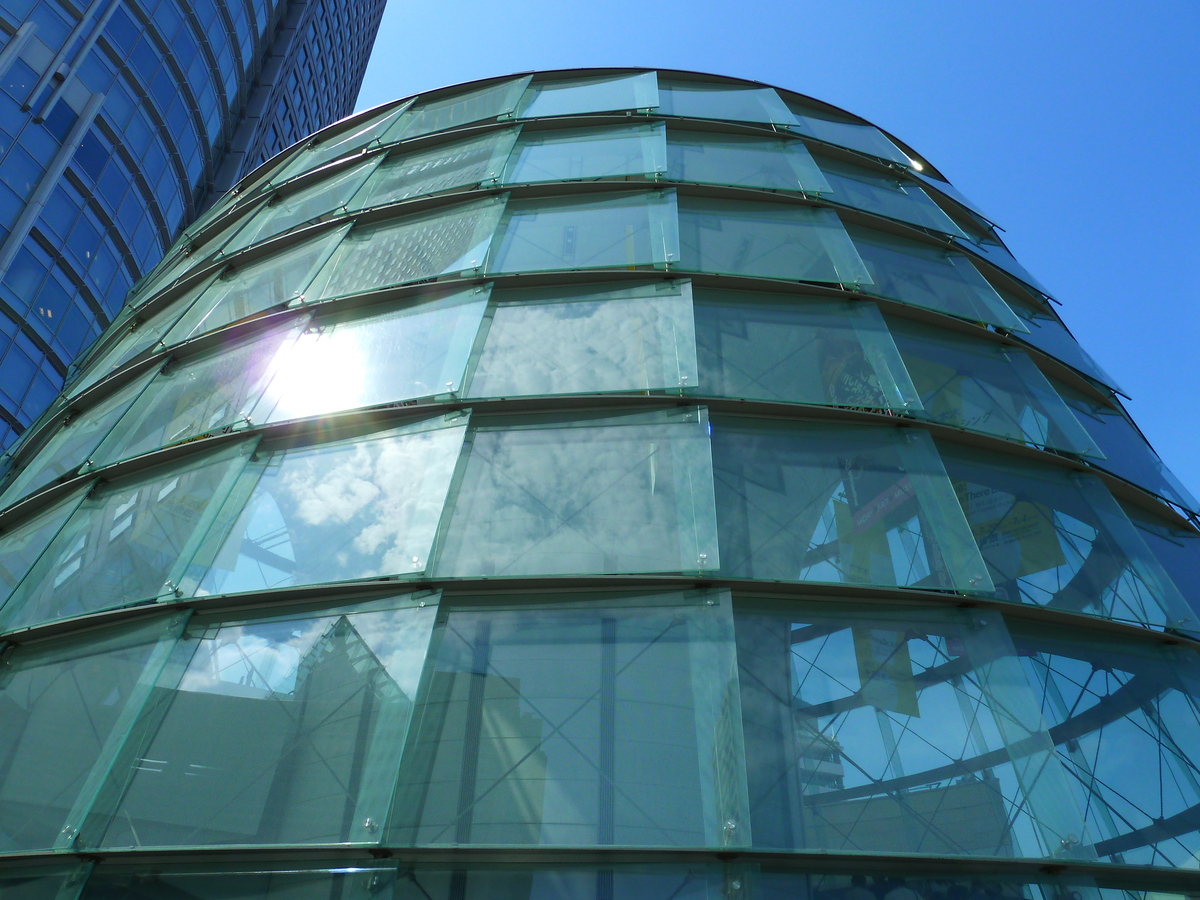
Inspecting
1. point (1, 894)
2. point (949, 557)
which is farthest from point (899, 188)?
point (1, 894)

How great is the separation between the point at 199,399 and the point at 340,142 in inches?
292

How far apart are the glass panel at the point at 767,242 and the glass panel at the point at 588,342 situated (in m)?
0.90

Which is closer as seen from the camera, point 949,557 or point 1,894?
point 1,894

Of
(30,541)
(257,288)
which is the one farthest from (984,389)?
(30,541)

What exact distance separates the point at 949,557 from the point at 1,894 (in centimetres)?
681

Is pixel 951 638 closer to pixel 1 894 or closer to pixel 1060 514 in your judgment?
pixel 1060 514

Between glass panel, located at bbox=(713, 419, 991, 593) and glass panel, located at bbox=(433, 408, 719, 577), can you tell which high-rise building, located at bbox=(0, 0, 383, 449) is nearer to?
glass panel, located at bbox=(433, 408, 719, 577)

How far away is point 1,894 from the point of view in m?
5.88

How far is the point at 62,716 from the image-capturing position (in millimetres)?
6816

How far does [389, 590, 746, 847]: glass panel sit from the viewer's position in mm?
5258

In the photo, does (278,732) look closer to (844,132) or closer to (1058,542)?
(1058,542)

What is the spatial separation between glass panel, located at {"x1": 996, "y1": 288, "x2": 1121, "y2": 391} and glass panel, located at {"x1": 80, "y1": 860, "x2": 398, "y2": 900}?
28.2 ft

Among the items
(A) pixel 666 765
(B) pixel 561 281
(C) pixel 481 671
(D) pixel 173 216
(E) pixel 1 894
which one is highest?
(D) pixel 173 216

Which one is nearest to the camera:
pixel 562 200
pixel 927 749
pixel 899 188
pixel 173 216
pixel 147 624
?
pixel 927 749
